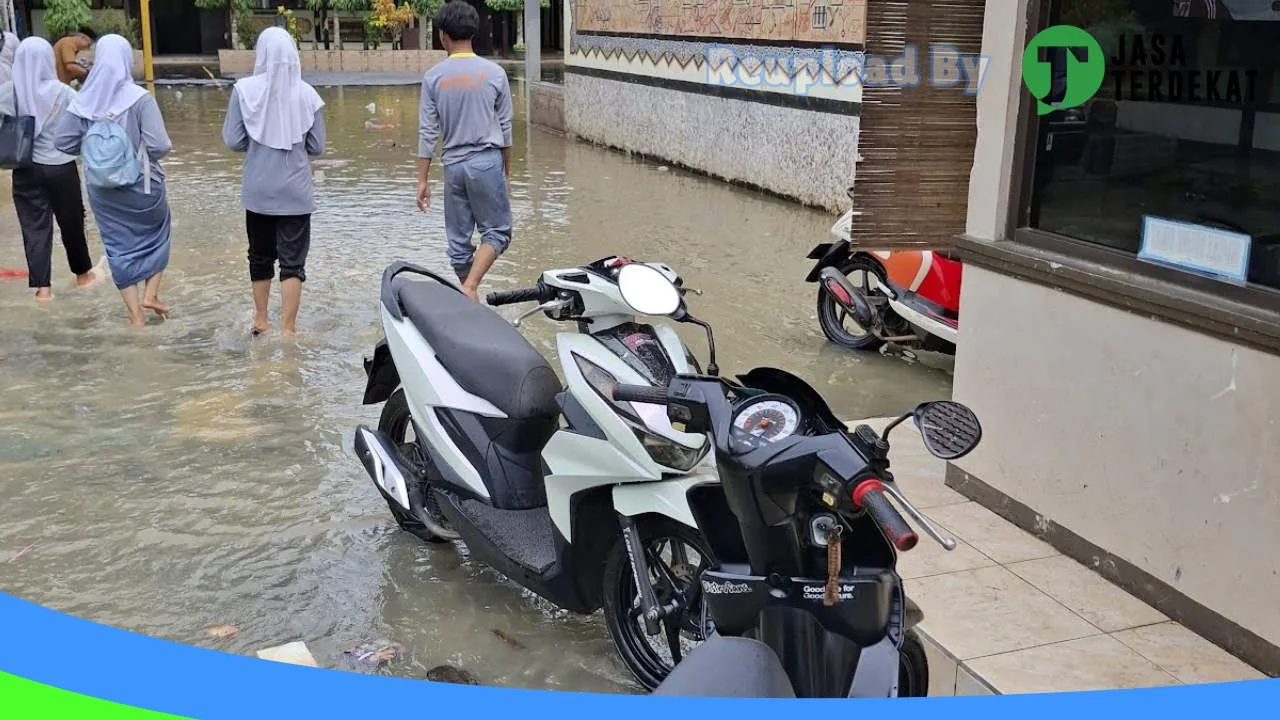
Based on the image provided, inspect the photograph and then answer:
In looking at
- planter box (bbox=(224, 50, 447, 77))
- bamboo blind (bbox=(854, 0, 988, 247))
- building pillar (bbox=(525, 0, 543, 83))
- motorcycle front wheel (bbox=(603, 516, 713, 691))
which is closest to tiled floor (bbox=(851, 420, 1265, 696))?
motorcycle front wheel (bbox=(603, 516, 713, 691))

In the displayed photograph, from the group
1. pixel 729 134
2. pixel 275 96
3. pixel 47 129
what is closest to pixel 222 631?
pixel 275 96

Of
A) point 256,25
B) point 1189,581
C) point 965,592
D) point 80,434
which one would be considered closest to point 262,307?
point 80,434

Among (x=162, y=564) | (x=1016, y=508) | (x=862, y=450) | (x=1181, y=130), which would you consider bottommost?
(x=162, y=564)

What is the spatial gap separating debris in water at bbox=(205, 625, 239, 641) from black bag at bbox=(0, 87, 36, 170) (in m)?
4.51

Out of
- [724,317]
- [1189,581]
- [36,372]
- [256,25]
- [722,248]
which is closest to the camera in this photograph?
[1189,581]

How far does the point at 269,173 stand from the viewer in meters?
6.37

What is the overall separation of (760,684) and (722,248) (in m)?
7.63

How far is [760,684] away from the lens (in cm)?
202

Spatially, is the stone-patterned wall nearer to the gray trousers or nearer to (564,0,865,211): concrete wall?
(564,0,865,211): concrete wall

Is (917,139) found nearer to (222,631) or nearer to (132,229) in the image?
(222,631)

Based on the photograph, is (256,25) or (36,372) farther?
(256,25)

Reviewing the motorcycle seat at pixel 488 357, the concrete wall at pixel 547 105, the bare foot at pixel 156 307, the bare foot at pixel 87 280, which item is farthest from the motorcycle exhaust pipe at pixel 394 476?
the concrete wall at pixel 547 105

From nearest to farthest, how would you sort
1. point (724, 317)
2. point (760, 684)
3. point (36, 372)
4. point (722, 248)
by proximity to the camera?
point (760, 684), point (36, 372), point (724, 317), point (722, 248)

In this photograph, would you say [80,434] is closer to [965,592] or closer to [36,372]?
[36,372]
